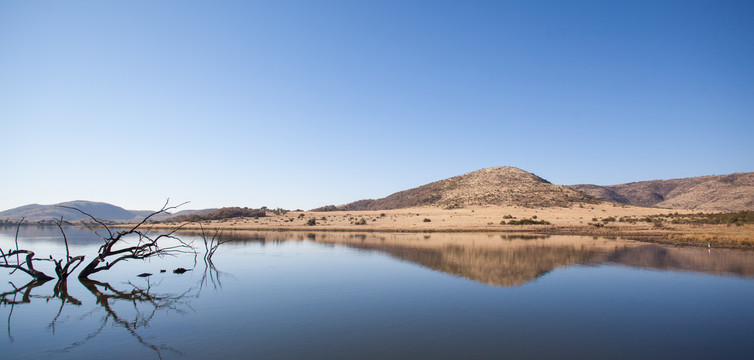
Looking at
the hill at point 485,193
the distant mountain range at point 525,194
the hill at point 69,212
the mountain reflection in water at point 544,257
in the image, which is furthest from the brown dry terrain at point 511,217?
the hill at point 69,212

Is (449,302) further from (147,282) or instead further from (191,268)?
(191,268)

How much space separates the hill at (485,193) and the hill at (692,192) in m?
35.8

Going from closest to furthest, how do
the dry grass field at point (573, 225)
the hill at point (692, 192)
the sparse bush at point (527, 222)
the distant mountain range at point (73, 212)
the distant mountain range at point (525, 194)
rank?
the dry grass field at point (573, 225) → the sparse bush at point (527, 222) → the distant mountain range at point (525, 194) → the hill at point (692, 192) → the distant mountain range at point (73, 212)

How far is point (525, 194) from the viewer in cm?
7412

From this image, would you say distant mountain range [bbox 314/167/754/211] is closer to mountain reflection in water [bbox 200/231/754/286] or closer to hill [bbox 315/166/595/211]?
hill [bbox 315/166/595/211]

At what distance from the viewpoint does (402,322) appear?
11.1m

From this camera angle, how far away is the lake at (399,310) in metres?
9.12

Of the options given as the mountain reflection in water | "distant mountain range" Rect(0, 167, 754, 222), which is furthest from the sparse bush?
"distant mountain range" Rect(0, 167, 754, 222)

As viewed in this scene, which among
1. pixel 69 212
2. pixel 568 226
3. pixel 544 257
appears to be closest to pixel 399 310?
pixel 544 257

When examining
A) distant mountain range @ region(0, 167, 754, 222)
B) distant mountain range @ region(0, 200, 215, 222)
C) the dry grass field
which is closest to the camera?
the dry grass field

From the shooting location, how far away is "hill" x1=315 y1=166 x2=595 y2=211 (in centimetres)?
7099

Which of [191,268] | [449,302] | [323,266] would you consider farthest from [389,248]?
[449,302]

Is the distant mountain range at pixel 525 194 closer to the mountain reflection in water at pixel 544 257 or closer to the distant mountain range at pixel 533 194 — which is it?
the distant mountain range at pixel 533 194

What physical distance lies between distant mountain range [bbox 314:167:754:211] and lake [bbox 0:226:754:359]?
167ft
